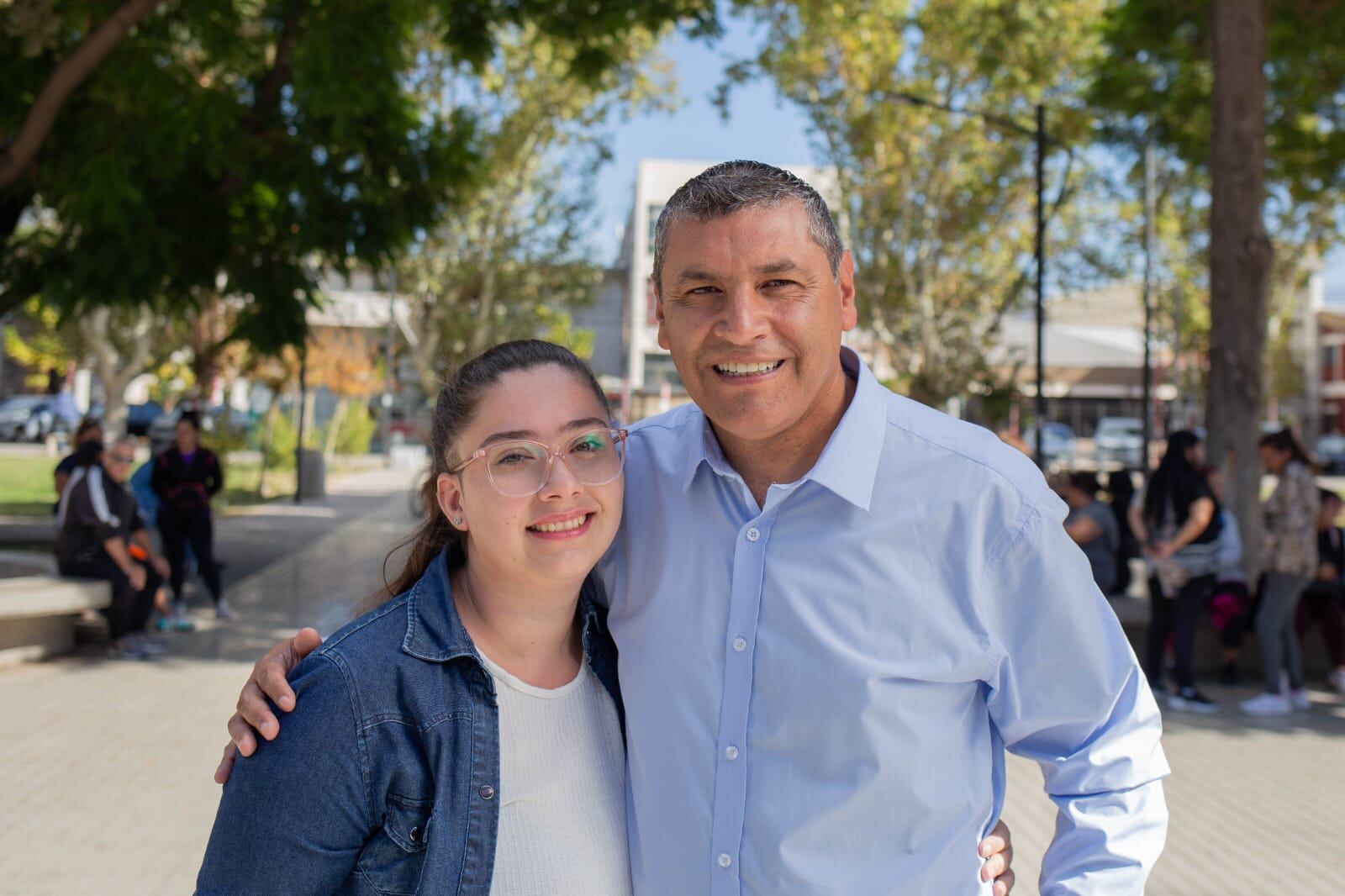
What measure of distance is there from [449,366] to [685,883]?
1.10 metres

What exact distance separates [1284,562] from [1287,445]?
0.89 metres

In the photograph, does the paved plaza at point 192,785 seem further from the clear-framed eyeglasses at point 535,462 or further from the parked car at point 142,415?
the parked car at point 142,415

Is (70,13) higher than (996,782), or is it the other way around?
(70,13)

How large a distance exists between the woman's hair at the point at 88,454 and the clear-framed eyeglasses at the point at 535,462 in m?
8.29

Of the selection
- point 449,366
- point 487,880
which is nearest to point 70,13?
point 449,366

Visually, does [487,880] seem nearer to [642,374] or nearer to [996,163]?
[996,163]

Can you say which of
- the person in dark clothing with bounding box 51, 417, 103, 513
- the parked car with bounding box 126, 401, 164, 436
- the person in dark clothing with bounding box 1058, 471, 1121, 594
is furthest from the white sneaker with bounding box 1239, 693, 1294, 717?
the parked car with bounding box 126, 401, 164, 436

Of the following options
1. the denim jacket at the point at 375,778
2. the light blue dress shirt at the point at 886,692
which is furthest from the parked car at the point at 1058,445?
the denim jacket at the point at 375,778

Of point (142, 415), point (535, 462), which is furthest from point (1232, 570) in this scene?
point (142, 415)

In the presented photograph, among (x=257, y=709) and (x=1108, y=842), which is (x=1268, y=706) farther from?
(x=257, y=709)

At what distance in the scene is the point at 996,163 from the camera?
24.2 meters

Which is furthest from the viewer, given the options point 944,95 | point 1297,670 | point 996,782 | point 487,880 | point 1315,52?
point 944,95

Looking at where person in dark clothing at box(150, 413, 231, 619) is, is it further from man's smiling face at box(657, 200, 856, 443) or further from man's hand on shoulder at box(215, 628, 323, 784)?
man's smiling face at box(657, 200, 856, 443)

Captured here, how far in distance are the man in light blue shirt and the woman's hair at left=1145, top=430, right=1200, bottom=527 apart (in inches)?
291
